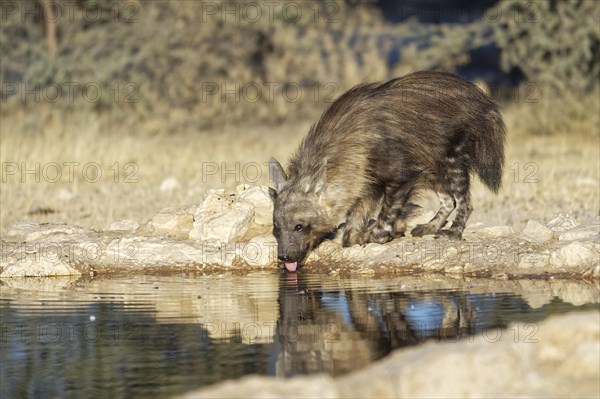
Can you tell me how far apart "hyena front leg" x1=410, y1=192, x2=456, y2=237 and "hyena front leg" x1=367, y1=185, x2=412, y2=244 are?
42 cm

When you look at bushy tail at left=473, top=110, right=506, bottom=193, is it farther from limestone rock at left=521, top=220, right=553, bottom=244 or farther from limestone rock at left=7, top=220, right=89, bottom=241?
limestone rock at left=7, top=220, right=89, bottom=241

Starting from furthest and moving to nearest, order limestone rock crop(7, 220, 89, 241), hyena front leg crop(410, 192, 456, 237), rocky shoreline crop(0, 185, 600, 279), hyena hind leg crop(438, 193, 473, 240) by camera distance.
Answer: limestone rock crop(7, 220, 89, 241), hyena front leg crop(410, 192, 456, 237), hyena hind leg crop(438, 193, 473, 240), rocky shoreline crop(0, 185, 600, 279)

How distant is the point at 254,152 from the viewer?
1783cm

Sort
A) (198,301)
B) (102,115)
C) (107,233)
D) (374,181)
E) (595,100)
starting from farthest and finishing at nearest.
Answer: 1. (102,115)
2. (595,100)
3. (107,233)
4. (374,181)
5. (198,301)

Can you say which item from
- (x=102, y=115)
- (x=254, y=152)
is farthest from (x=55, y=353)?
(x=102, y=115)

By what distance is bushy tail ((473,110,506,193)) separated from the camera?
31.9 ft

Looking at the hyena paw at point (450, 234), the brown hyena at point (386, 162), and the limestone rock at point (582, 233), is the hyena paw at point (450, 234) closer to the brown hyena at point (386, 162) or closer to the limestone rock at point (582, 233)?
the brown hyena at point (386, 162)

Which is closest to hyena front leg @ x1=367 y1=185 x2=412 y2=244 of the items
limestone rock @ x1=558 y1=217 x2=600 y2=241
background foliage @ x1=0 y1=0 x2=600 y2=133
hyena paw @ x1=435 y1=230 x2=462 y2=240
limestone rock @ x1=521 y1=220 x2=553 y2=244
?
hyena paw @ x1=435 y1=230 x2=462 y2=240

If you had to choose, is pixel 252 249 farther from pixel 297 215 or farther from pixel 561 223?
pixel 561 223

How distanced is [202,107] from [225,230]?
1309cm

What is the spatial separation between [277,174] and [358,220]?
0.89 meters

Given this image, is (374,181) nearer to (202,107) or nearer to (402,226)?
(402,226)

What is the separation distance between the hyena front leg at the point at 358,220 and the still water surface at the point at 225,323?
0.80 m

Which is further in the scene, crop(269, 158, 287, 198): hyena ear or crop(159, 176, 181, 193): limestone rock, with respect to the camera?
crop(159, 176, 181, 193): limestone rock
